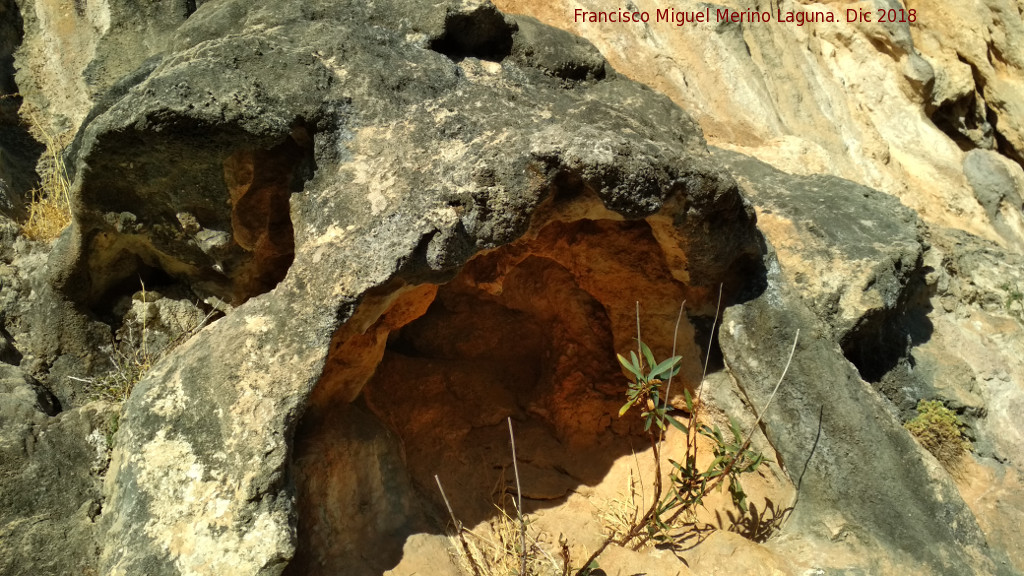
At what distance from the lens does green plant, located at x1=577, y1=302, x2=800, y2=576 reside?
8.92ft

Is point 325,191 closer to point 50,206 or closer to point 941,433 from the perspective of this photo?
point 50,206

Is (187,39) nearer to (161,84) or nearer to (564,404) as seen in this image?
(161,84)

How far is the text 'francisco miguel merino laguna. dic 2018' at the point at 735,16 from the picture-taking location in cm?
441

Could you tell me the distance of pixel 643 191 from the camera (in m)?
2.46

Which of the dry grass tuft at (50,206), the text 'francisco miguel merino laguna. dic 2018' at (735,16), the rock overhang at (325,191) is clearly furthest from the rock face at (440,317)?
the text 'francisco miguel merino laguna. dic 2018' at (735,16)

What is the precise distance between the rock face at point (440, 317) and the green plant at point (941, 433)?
79 mm

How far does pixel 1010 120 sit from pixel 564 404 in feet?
14.7

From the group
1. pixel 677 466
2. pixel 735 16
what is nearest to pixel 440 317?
pixel 677 466

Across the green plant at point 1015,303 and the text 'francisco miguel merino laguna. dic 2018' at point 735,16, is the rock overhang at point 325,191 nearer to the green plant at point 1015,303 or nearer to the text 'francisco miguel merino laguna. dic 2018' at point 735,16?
the text 'francisco miguel merino laguna. dic 2018' at point 735,16

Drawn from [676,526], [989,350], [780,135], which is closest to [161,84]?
[676,526]

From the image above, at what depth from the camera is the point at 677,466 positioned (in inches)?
112

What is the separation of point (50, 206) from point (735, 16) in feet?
11.9

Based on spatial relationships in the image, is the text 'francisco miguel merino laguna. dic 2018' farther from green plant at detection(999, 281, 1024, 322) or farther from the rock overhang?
green plant at detection(999, 281, 1024, 322)

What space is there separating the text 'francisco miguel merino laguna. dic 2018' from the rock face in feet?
3.14
